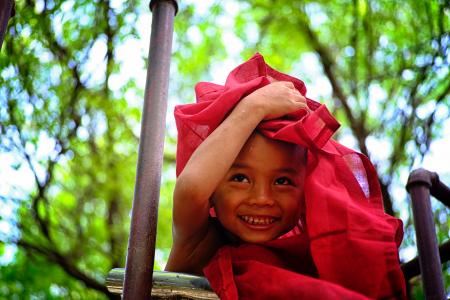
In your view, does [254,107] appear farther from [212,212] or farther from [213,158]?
[212,212]

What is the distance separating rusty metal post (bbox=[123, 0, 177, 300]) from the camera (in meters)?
1.05

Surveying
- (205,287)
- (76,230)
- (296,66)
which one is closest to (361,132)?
(296,66)

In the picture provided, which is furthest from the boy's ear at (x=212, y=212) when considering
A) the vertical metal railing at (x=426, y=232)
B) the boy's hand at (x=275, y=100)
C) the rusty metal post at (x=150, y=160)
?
the vertical metal railing at (x=426, y=232)

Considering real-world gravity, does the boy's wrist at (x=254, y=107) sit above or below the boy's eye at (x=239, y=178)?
above

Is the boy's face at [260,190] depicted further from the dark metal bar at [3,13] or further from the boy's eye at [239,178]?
the dark metal bar at [3,13]

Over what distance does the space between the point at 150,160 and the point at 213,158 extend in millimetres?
206

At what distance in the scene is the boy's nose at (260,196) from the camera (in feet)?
4.55

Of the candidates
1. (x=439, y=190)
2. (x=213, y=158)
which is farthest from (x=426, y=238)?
(x=213, y=158)

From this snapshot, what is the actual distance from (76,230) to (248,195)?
4086 mm

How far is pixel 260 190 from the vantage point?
139 centimetres

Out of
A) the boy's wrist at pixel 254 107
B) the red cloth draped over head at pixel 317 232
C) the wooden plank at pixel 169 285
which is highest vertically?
the boy's wrist at pixel 254 107

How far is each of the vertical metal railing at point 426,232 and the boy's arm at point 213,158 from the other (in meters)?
0.41

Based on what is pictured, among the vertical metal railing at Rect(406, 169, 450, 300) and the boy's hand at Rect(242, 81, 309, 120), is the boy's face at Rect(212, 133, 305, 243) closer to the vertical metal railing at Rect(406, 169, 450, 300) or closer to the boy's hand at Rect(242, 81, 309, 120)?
the boy's hand at Rect(242, 81, 309, 120)

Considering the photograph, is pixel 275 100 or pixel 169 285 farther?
pixel 275 100
